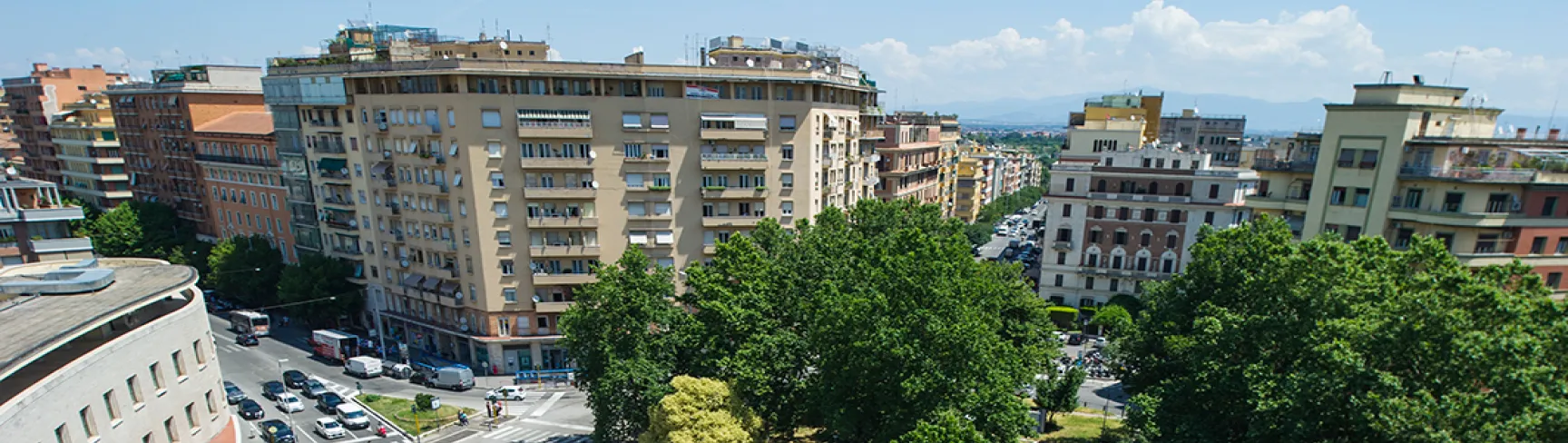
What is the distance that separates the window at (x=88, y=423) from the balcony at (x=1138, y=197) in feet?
236

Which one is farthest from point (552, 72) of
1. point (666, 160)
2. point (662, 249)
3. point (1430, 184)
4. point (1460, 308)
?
point (1430, 184)

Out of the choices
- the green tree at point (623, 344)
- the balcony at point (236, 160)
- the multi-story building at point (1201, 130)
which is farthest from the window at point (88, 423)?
the multi-story building at point (1201, 130)

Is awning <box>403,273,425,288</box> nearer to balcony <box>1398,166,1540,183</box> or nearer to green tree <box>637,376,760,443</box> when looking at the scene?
green tree <box>637,376,760,443</box>

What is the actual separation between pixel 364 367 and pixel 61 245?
21196mm

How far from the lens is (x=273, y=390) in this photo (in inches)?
2131

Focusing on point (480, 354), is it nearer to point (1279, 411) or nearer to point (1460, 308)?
point (1279, 411)

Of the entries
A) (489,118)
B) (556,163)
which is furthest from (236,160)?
(556,163)

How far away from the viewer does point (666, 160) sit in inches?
2229

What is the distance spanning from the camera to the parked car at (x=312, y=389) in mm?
54656

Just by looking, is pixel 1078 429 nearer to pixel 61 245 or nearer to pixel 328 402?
pixel 328 402

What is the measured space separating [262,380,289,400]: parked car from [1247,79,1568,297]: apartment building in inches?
2941

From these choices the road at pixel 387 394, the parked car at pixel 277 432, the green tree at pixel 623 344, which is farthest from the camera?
the road at pixel 387 394

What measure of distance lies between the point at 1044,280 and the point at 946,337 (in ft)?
164

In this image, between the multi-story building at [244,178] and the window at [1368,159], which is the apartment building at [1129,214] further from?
the multi-story building at [244,178]
